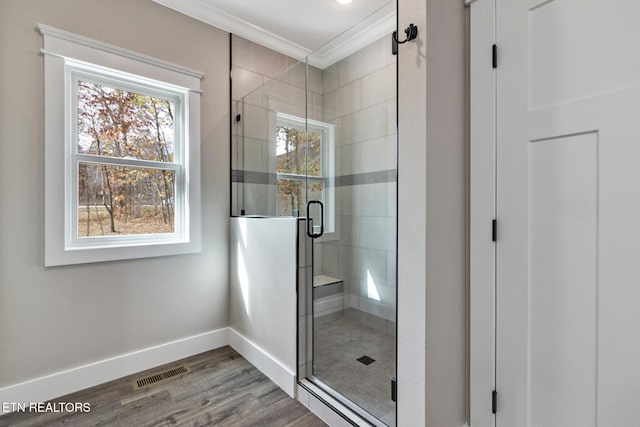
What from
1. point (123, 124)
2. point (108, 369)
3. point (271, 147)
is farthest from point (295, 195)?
point (108, 369)

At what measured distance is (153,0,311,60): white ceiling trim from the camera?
2283 millimetres

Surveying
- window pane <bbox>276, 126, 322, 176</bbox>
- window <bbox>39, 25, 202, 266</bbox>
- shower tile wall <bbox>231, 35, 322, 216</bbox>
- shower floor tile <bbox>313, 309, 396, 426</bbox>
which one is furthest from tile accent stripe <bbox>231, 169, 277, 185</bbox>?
shower floor tile <bbox>313, 309, 396, 426</bbox>

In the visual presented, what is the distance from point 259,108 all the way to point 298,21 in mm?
833

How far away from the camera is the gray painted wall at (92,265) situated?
171cm

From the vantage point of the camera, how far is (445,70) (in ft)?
3.90

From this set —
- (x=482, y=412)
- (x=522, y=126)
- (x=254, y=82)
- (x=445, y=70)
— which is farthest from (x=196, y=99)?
(x=482, y=412)

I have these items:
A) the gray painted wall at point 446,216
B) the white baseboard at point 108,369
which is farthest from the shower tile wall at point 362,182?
the white baseboard at point 108,369

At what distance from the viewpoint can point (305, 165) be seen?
214 centimetres

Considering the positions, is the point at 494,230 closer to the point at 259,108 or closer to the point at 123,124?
the point at 259,108

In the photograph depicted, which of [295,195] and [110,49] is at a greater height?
[110,49]

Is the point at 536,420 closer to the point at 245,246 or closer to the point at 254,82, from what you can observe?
the point at 245,246

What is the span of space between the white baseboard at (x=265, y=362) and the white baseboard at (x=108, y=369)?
7.0 inches

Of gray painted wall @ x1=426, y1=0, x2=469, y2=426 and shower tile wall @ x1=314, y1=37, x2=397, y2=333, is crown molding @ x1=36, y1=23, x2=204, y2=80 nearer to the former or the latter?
shower tile wall @ x1=314, y1=37, x2=397, y2=333

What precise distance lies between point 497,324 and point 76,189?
2.57 meters
